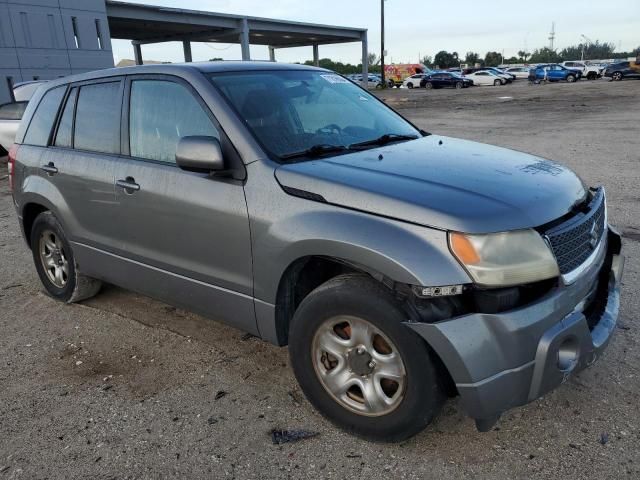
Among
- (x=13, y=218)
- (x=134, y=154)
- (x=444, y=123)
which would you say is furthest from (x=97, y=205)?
(x=444, y=123)

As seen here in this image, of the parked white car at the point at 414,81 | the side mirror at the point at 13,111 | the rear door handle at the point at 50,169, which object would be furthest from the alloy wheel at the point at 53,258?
the parked white car at the point at 414,81

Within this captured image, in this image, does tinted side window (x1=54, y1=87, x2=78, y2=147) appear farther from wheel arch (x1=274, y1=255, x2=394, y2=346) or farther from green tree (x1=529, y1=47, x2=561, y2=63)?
green tree (x1=529, y1=47, x2=561, y2=63)

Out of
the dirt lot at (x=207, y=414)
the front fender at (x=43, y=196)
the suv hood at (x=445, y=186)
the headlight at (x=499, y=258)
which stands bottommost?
the dirt lot at (x=207, y=414)

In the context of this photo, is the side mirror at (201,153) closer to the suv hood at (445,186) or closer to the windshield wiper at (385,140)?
the suv hood at (445,186)

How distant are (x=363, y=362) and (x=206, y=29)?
42.9 metres

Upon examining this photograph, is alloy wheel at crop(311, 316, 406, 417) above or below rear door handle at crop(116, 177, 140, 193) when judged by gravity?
below

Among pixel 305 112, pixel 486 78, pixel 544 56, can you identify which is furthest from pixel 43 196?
pixel 544 56

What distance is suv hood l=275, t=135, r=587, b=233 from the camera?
2.44m

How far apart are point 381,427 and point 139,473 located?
1151 millimetres

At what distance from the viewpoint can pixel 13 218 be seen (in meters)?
7.93

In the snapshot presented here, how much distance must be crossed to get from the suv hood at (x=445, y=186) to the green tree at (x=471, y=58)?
112 metres

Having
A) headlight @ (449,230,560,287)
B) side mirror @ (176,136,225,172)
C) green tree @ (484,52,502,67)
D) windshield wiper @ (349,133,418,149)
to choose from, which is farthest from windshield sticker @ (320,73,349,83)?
green tree @ (484,52,502,67)

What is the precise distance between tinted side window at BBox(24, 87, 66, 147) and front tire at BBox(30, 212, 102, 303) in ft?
1.96

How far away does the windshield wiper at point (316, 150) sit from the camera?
3078mm
